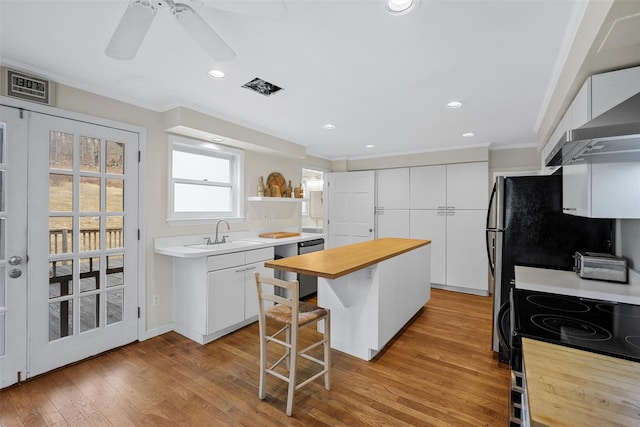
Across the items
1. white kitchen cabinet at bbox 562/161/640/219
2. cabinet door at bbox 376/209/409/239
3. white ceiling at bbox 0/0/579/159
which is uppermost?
white ceiling at bbox 0/0/579/159

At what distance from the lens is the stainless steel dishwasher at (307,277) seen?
406 centimetres

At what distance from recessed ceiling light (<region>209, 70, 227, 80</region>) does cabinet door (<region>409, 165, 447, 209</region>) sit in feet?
12.1

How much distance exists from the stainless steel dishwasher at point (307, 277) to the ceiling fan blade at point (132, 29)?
2907mm

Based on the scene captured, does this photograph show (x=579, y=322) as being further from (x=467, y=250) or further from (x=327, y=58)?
(x=467, y=250)

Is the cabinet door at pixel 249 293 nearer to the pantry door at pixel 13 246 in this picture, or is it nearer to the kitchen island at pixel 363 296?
the kitchen island at pixel 363 296

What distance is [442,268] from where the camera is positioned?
4.80m

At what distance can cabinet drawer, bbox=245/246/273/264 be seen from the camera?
3203mm

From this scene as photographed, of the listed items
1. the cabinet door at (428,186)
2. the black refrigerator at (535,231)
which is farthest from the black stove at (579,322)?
the cabinet door at (428,186)

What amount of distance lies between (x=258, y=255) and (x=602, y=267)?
2947mm

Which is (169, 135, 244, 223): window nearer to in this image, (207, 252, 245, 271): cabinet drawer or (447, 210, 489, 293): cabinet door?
(207, 252, 245, 271): cabinet drawer

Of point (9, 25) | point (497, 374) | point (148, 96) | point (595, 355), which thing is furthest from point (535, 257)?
point (9, 25)

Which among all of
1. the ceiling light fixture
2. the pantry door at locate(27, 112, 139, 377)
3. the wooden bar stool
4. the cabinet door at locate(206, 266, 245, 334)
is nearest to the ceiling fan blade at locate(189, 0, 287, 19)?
the ceiling light fixture

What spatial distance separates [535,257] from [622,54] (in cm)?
160

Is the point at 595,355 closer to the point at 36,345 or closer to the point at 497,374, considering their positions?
the point at 497,374
